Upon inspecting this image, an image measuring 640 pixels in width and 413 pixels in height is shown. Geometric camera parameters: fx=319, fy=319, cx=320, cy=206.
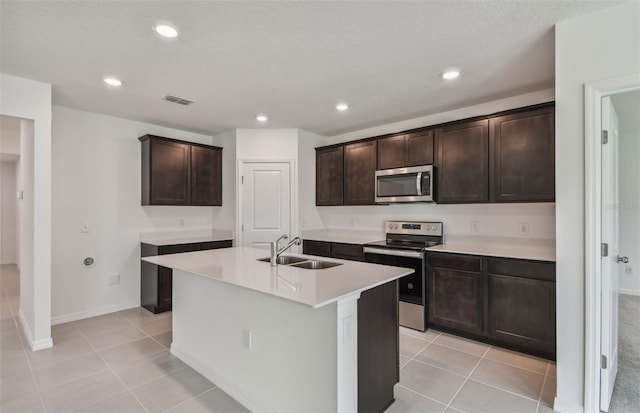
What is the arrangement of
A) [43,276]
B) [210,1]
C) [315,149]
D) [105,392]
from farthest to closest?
[315,149] < [43,276] < [105,392] < [210,1]

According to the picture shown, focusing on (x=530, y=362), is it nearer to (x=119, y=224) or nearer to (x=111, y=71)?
(x=111, y=71)

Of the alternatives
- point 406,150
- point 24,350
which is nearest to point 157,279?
point 24,350

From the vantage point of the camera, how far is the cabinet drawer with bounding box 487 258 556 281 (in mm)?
2680

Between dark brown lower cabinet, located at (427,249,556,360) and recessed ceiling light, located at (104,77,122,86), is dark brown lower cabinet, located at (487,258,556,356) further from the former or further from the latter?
recessed ceiling light, located at (104,77,122,86)

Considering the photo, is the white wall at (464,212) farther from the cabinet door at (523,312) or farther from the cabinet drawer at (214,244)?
the cabinet drawer at (214,244)

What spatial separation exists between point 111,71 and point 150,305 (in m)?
2.77

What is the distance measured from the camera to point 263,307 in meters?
2.09

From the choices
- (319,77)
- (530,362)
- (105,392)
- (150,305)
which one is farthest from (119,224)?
(530,362)

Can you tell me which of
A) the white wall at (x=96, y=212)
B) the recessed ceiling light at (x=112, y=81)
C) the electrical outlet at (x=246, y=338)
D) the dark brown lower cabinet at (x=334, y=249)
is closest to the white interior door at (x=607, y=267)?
the electrical outlet at (x=246, y=338)

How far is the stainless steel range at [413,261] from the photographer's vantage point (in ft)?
11.0

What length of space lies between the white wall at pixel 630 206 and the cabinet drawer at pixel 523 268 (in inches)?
123

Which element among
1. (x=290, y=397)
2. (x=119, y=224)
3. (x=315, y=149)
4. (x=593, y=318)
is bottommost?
(x=290, y=397)

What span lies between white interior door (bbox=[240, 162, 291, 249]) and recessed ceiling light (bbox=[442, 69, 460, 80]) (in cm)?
246

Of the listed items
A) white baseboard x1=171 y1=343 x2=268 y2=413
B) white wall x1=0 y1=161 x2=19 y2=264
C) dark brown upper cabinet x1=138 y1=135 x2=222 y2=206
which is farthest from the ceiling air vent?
white wall x1=0 y1=161 x2=19 y2=264
